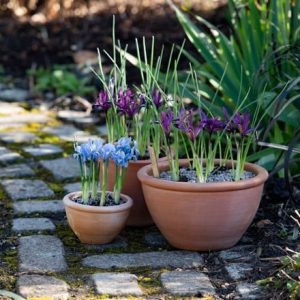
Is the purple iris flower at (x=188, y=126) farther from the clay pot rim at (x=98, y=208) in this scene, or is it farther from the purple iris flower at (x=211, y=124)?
the clay pot rim at (x=98, y=208)

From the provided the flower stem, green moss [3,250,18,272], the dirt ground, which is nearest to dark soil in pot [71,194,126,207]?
the flower stem

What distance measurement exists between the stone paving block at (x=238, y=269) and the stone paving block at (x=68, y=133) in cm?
187

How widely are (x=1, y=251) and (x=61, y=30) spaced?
4.22 meters

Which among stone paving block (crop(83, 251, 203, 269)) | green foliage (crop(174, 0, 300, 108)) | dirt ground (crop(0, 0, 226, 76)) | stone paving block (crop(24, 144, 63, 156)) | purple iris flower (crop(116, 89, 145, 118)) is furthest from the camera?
dirt ground (crop(0, 0, 226, 76))

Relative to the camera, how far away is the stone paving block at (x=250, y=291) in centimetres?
278

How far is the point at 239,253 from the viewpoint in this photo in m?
3.17

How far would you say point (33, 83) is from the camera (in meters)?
6.09

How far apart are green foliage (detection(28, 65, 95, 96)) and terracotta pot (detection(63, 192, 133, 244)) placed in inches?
100

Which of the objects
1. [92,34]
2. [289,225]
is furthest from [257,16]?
[92,34]

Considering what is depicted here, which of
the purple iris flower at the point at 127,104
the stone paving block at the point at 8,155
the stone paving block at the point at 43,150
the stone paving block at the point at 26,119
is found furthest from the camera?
the stone paving block at the point at 26,119

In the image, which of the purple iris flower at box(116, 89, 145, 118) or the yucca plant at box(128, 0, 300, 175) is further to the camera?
the yucca plant at box(128, 0, 300, 175)

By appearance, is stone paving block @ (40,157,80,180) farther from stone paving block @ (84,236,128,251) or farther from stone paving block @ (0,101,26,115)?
stone paving block @ (0,101,26,115)

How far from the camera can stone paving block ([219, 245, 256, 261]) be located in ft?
10.2

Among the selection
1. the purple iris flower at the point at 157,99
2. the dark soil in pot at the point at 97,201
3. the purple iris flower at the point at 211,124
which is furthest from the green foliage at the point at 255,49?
the dark soil in pot at the point at 97,201
